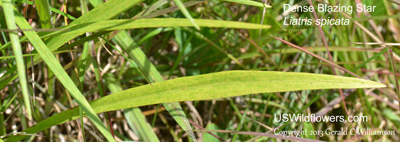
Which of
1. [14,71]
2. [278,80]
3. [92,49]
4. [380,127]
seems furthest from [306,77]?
[380,127]

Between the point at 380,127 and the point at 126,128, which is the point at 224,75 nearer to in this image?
the point at 126,128

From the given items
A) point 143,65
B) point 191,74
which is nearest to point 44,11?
point 143,65

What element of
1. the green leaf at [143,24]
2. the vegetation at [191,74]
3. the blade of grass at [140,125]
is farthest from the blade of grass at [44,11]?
the blade of grass at [140,125]

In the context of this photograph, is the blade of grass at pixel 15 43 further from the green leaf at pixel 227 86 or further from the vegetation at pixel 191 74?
the green leaf at pixel 227 86

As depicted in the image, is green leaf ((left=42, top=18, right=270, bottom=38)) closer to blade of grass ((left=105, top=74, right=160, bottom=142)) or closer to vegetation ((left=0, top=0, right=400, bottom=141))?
vegetation ((left=0, top=0, right=400, bottom=141))

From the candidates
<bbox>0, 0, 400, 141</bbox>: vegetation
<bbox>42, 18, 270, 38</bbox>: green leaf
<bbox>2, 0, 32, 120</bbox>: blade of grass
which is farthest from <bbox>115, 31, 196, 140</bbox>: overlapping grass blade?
<bbox>2, 0, 32, 120</bbox>: blade of grass

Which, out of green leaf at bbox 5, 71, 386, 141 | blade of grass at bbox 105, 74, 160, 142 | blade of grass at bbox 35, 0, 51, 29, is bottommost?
blade of grass at bbox 105, 74, 160, 142

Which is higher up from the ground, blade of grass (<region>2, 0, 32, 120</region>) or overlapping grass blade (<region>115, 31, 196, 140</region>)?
blade of grass (<region>2, 0, 32, 120</region>)

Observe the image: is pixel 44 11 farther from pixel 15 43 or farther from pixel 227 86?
pixel 227 86
